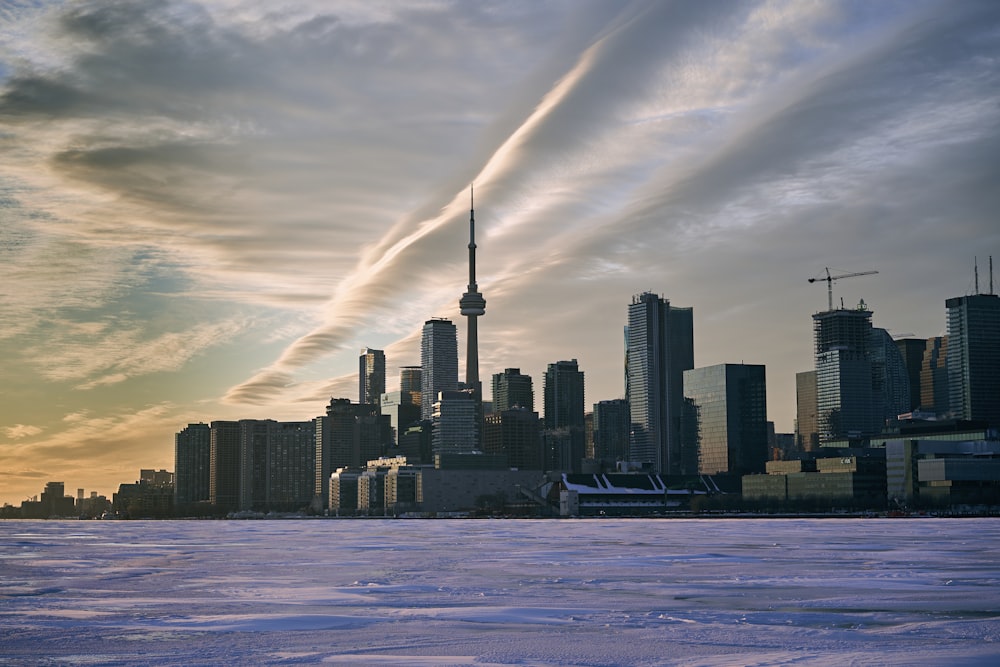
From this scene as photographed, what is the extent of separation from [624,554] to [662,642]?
6068 cm

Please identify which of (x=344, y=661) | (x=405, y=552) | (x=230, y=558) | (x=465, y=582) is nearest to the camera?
(x=344, y=661)

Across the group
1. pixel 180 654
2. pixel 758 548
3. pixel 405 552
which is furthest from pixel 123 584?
pixel 758 548

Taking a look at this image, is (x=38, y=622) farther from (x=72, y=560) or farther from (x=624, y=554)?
(x=624, y=554)

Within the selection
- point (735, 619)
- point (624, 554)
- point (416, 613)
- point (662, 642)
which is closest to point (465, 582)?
point (416, 613)

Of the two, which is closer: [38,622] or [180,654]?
[180,654]

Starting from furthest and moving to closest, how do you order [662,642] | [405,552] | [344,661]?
[405,552] < [662,642] < [344,661]

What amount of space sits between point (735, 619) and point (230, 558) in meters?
59.9

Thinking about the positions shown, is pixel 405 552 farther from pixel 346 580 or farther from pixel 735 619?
pixel 735 619

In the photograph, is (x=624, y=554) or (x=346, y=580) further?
(x=624, y=554)

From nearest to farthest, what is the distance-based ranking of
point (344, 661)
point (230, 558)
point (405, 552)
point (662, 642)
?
point (344, 661) → point (662, 642) → point (230, 558) → point (405, 552)

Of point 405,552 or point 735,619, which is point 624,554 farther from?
point 735,619

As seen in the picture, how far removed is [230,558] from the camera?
309ft

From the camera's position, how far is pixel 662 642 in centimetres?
3706

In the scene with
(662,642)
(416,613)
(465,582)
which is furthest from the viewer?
(465,582)
